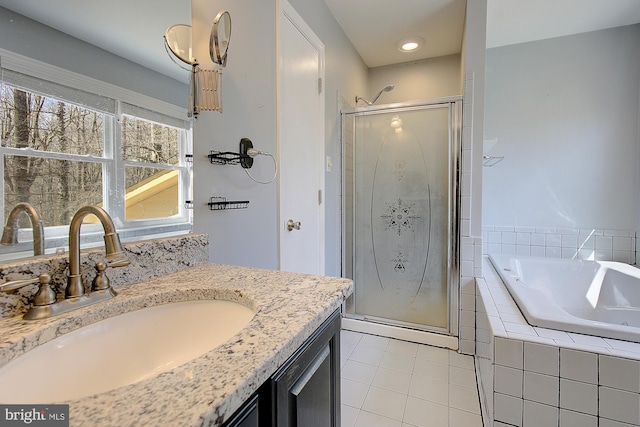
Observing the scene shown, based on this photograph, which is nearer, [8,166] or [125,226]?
[8,166]

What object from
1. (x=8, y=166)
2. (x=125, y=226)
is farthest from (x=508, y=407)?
(x=8, y=166)

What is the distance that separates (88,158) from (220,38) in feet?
2.03

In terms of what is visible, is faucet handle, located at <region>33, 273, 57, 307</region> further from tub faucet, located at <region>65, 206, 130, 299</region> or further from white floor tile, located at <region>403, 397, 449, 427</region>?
white floor tile, located at <region>403, 397, 449, 427</region>

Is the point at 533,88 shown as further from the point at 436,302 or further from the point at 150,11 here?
the point at 150,11

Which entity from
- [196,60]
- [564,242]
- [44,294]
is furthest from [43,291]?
[564,242]

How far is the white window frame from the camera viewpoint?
664mm

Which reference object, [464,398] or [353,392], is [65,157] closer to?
[353,392]

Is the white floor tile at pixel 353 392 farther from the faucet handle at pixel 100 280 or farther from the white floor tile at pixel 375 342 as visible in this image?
the faucet handle at pixel 100 280

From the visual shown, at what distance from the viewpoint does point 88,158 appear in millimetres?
769

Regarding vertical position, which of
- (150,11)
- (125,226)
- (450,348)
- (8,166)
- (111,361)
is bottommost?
(450,348)

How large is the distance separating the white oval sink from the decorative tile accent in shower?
2.59 meters

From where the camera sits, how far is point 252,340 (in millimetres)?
517

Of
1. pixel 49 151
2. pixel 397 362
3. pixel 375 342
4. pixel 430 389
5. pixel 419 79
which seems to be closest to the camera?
pixel 49 151

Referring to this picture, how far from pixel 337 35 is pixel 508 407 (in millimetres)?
2534
